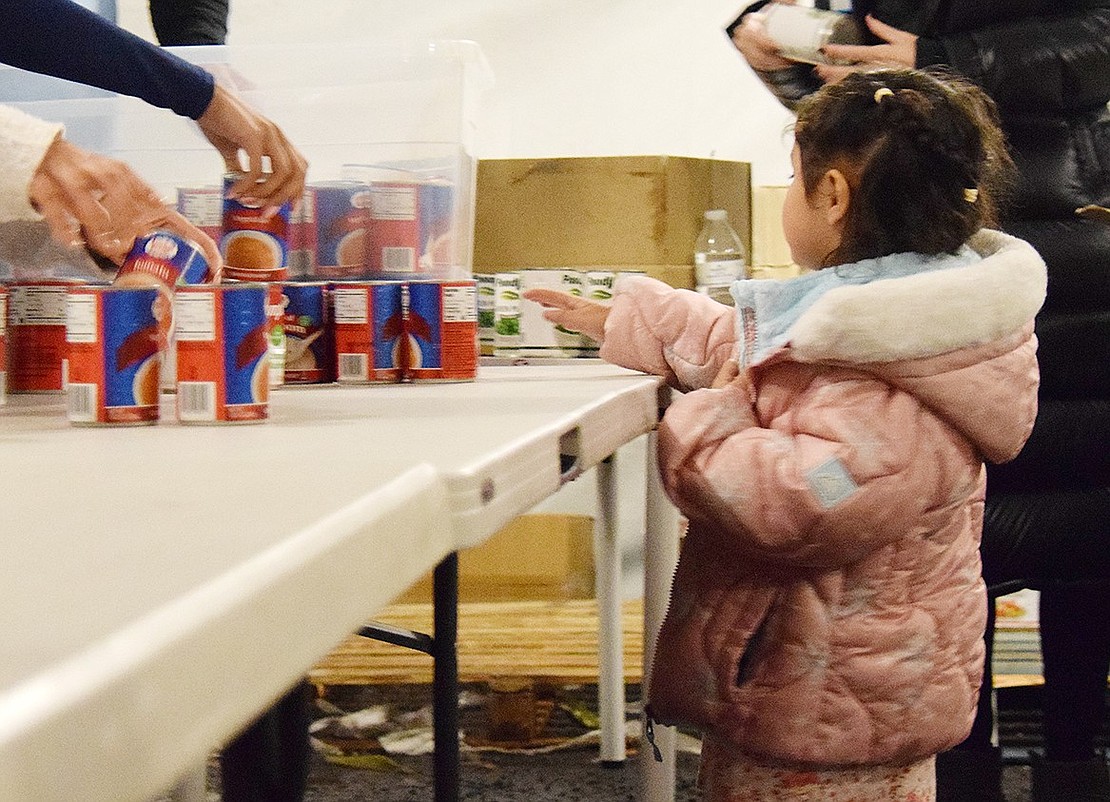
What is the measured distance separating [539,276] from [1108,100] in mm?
863

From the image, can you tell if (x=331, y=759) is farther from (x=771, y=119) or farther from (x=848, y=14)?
(x=771, y=119)

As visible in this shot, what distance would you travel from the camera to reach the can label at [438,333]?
5.22 feet

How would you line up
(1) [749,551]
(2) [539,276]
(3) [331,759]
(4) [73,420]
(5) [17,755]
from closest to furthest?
(5) [17,755], (4) [73,420], (1) [749,551], (2) [539,276], (3) [331,759]

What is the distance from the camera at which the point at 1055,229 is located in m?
1.77

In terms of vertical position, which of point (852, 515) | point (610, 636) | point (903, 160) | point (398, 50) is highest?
point (398, 50)

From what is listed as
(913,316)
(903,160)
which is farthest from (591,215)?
(913,316)

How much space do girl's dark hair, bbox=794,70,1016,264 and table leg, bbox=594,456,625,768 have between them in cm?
118

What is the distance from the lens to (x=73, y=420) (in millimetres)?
1099

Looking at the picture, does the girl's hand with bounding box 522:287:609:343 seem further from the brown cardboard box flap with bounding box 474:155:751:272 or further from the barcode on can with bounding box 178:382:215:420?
the brown cardboard box flap with bounding box 474:155:751:272

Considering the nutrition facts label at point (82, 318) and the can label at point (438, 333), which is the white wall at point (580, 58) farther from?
the nutrition facts label at point (82, 318)

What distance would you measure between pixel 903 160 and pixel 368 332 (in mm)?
670

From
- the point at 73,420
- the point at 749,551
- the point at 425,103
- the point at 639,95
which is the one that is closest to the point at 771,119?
the point at 639,95

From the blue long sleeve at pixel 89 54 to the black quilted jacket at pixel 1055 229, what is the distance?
3.14 feet

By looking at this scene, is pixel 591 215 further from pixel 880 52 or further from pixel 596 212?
pixel 880 52
